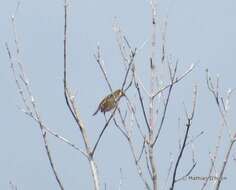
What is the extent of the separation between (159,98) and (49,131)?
30.1 inches

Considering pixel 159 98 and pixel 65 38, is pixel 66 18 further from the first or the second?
pixel 159 98

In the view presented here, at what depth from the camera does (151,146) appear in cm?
325

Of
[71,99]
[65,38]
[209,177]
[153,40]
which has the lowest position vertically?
[209,177]

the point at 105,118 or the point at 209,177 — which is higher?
the point at 105,118

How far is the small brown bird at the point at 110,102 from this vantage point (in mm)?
3514

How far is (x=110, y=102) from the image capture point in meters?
3.57

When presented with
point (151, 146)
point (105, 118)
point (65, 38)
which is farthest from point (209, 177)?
point (65, 38)

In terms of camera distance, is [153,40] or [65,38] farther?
[153,40]

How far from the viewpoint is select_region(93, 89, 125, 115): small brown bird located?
3.51 m

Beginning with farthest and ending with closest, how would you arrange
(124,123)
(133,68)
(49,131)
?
1. (124,123)
2. (133,68)
3. (49,131)

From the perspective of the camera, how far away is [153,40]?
3510 millimetres

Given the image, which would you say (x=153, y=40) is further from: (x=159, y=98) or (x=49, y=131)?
(x=49, y=131)

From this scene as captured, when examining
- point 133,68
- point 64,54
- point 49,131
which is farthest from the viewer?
point 133,68

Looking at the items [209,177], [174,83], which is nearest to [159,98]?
[174,83]
